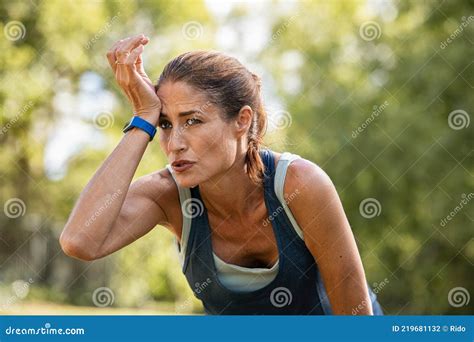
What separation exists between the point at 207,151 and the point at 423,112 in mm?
10106

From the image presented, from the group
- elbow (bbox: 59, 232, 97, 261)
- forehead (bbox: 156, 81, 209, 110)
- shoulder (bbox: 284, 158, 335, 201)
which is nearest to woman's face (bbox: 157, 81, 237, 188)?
forehead (bbox: 156, 81, 209, 110)

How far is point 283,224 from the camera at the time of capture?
9.95 feet

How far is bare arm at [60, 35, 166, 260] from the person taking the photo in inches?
112

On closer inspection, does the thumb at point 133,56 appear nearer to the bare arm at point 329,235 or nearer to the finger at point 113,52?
the finger at point 113,52

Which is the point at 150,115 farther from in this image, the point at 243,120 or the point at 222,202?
the point at 222,202

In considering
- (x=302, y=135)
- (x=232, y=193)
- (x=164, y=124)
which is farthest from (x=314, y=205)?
(x=302, y=135)

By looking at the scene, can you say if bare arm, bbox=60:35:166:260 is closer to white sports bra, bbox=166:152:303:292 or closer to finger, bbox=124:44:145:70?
finger, bbox=124:44:145:70

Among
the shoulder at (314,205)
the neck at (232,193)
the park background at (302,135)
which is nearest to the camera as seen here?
the shoulder at (314,205)

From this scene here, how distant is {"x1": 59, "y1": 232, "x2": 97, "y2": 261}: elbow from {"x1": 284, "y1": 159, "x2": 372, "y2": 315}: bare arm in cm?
83

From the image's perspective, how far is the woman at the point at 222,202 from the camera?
9.41 feet

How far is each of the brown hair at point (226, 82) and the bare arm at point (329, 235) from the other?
226 mm

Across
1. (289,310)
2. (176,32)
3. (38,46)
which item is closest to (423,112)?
(176,32)

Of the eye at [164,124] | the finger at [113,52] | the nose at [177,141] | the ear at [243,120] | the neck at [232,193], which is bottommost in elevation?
the neck at [232,193]

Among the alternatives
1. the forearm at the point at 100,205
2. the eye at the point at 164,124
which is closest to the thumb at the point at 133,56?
the eye at the point at 164,124
